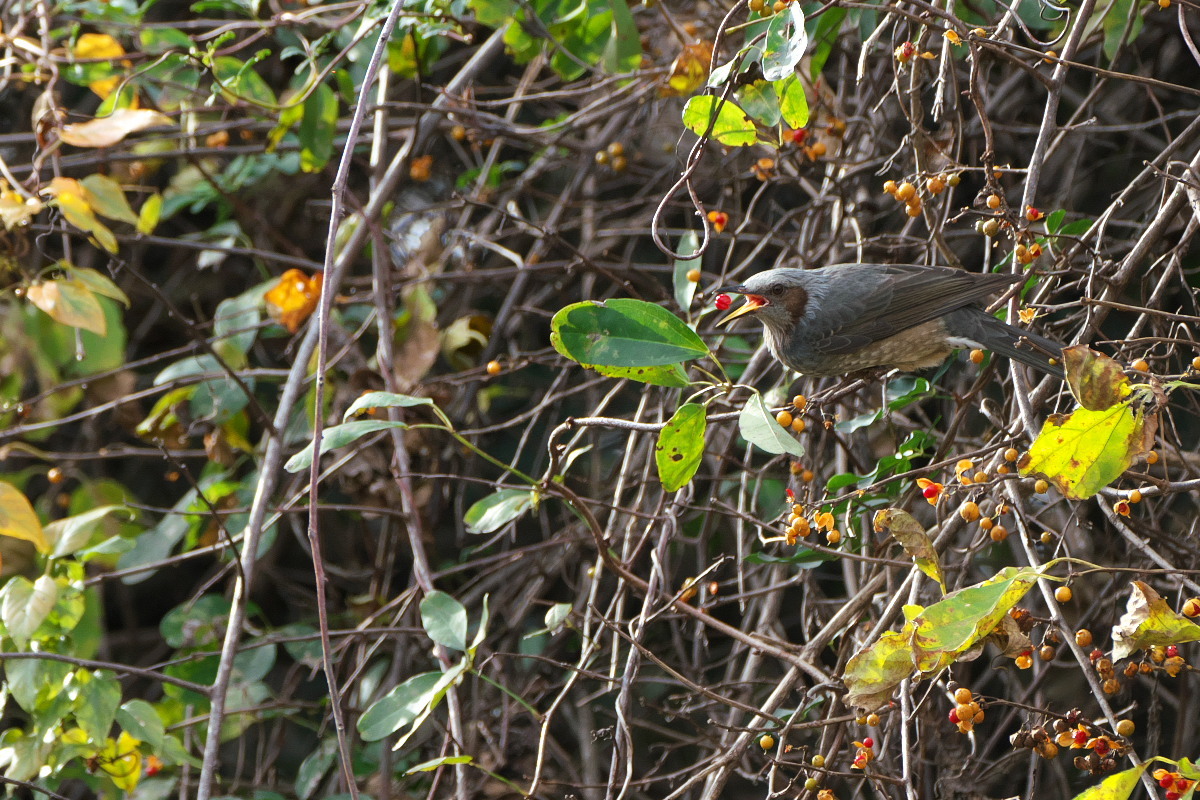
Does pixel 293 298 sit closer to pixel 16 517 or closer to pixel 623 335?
pixel 16 517

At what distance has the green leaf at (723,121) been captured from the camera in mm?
2525

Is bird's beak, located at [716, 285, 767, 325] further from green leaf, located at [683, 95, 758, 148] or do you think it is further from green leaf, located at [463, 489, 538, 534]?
green leaf, located at [463, 489, 538, 534]

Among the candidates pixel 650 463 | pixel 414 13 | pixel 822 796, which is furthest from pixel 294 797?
pixel 414 13

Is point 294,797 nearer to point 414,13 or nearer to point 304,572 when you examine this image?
point 304,572

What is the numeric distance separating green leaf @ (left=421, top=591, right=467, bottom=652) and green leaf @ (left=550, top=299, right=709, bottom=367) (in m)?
0.82

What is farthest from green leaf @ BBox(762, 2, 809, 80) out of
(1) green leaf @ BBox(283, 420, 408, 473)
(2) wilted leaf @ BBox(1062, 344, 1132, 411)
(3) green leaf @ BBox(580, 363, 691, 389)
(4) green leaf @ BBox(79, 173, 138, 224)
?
(4) green leaf @ BBox(79, 173, 138, 224)

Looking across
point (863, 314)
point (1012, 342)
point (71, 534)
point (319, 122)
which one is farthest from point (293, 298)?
point (1012, 342)

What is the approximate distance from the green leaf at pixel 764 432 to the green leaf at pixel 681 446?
0.10m

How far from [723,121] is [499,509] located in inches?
44.1

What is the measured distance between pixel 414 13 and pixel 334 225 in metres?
1.34

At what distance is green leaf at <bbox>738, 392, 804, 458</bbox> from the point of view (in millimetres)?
2057

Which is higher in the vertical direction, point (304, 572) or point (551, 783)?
point (551, 783)

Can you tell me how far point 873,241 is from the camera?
10.7 feet

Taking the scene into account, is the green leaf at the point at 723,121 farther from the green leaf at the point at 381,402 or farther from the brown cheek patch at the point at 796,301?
the green leaf at the point at 381,402
